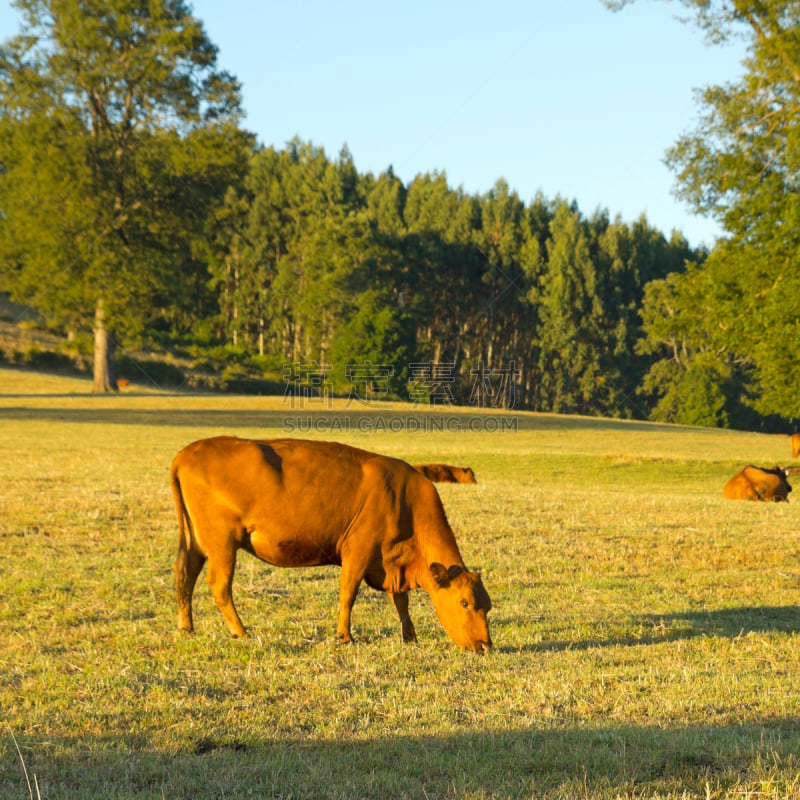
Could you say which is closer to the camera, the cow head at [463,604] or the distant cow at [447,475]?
the cow head at [463,604]

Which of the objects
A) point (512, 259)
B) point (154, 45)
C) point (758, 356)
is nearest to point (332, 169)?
point (512, 259)

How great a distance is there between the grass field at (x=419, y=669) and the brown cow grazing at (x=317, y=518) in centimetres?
60

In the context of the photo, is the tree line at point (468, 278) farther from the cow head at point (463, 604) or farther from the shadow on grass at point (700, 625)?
the cow head at point (463, 604)

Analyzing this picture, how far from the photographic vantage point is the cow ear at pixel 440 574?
7.61 metres

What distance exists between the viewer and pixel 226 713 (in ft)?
19.6

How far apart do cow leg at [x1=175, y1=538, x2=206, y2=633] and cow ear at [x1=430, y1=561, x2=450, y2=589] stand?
2.16m

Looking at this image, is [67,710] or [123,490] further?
[123,490]

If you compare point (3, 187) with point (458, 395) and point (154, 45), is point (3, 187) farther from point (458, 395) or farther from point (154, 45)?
point (458, 395)

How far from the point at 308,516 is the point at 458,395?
287 ft

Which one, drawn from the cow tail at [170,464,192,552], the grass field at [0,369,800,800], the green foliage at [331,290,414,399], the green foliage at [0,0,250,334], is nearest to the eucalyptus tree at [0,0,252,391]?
the green foliage at [0,0,250,334]

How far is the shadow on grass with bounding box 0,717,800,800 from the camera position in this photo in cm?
468

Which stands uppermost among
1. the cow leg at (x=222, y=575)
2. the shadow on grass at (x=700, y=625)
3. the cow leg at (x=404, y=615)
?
the cow leg at (x=222, y=575)

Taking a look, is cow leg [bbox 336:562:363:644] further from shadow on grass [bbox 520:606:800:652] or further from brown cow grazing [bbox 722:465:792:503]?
brown cow grazing [bbox 722:465:792:503]

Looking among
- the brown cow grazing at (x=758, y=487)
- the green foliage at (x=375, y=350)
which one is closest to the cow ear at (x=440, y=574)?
the brown cow grazing at (x=758, y=487)
